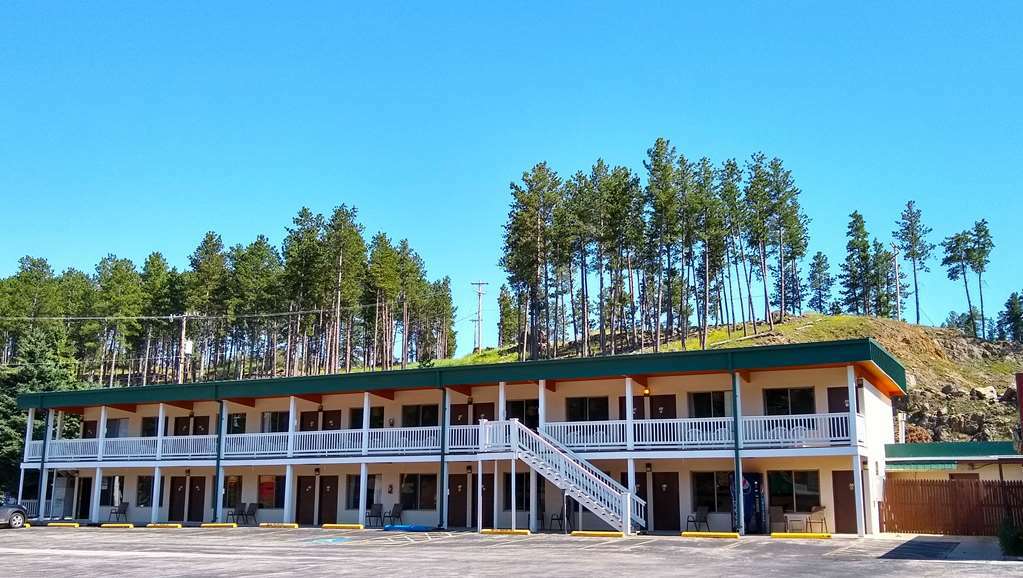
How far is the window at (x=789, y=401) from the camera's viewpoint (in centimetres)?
2572

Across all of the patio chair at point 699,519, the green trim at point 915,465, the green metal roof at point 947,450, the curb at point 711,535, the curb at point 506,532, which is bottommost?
the curb at point 506,532

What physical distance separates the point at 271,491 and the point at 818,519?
68.4ft

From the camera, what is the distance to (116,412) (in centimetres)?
3778

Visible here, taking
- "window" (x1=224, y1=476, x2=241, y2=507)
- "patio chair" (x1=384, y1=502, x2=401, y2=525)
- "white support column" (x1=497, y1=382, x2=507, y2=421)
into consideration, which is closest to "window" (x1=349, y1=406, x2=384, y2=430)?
"patio chair" (x1=384, y1=502, x2=401, y2=525)

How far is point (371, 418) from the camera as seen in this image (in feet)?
107

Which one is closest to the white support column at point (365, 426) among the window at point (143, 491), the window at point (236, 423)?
the window at point (236, 423)

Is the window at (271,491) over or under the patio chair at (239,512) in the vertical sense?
over

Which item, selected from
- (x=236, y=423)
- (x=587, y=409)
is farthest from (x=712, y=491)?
(x=236, y=423)

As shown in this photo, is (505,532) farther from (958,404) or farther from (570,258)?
(958,404)

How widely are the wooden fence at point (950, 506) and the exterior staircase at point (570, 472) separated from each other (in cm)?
776

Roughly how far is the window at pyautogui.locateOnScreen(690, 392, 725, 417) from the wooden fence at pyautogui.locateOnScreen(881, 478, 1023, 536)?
19.0ft

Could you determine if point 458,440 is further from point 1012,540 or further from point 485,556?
point 1012,540

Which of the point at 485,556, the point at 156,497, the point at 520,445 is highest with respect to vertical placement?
the point at 520,445

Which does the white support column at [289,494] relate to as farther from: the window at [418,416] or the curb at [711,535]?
the curb at [711,535]
